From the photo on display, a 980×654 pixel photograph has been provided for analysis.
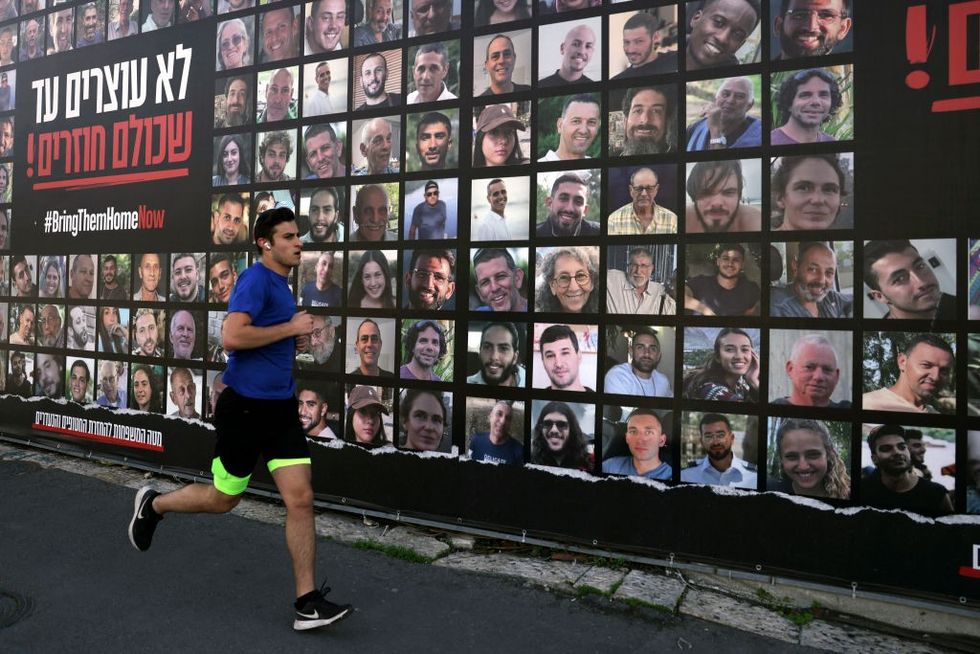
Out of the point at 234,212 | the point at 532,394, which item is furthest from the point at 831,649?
the point at 234,212

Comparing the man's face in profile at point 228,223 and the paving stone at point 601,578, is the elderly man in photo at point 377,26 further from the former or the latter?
the paving stone at point 601,578

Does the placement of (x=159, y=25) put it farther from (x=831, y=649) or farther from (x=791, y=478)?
(x=831, y=649)

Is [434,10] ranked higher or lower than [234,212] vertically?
higher

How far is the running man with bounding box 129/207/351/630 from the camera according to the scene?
3.14 meters

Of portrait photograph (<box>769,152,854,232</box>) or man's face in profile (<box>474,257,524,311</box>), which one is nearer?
portrait photograph (<box>769,152,854,232</box>)

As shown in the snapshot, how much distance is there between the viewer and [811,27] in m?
3.45

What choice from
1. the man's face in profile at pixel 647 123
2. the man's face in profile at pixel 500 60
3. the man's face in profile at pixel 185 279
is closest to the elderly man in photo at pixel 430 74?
the man's face in profile at pixel 500 60

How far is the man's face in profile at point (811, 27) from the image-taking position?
11.2ft

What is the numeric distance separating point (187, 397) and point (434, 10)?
10.5 feet

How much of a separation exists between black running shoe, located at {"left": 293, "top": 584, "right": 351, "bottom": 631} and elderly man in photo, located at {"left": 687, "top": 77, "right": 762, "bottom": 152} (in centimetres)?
268

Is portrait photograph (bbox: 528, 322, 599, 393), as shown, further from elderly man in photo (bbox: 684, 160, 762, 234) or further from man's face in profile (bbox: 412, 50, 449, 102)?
man's face in profile (bbox: 412, 50, 449, 102)

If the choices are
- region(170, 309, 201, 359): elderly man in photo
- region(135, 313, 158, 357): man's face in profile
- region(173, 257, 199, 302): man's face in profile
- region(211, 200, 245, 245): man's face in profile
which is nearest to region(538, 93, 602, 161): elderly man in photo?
region(211, 200, 245, 245): man's face in profile

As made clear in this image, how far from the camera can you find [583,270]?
396 cm

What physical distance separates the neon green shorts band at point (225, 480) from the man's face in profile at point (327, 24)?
2825 mm
